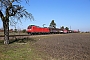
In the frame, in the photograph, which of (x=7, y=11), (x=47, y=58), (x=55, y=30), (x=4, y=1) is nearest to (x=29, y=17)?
(x=7, y=11)

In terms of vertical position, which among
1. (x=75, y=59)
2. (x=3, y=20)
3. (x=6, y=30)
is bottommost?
(x=75, y=59)

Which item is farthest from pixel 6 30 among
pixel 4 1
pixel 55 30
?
pixel 55 30

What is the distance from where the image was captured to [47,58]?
9.78 m

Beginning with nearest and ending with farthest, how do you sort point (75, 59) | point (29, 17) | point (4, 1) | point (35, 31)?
point (75, 59), point (4, 1), point (29, 17), point (35, 31)

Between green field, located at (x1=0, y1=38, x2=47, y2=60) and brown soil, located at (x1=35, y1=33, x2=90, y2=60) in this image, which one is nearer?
green field, located at (x1=0, y1=38, x2=47, y2=60)

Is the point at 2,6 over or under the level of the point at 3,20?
over

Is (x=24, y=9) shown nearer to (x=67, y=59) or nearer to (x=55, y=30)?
(x=67, y=59)

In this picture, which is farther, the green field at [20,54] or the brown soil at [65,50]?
the brown soil at [65,50]

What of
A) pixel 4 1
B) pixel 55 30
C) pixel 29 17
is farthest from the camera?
pixel 55 30

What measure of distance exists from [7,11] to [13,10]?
2.15 feet

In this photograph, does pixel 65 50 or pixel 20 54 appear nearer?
pixel 20 54

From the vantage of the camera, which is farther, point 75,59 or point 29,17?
point 29,17

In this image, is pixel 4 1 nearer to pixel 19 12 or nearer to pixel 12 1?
pixel 12 1

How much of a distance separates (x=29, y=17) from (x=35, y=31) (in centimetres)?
2994
